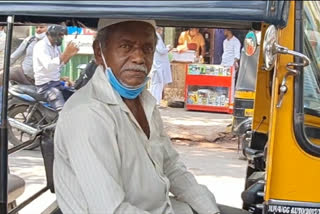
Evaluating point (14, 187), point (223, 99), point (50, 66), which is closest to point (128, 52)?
point (14, 187)

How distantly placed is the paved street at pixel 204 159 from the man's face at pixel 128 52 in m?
1.17

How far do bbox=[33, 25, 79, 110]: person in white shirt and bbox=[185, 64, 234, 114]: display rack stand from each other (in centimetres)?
467

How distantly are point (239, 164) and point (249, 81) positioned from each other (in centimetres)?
196

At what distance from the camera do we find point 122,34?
7.06ft

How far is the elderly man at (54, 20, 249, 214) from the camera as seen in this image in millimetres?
1962

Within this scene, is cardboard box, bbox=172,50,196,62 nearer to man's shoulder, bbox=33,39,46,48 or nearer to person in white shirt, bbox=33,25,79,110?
person in white shirt, bbox=33,25,79,110

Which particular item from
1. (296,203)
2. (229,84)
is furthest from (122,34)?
(229,84)

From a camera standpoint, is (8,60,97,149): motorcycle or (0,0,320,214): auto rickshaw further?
(8,60,97,149): motorcycle

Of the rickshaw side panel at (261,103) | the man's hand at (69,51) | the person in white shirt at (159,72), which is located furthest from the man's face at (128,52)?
the person in white shirt at (159,72)

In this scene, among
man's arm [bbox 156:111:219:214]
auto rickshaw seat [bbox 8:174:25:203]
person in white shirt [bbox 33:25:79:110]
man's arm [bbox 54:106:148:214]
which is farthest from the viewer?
person in white shirt [bbox 33:25:79:110]

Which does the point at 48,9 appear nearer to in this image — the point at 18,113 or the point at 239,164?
the point at 18,113

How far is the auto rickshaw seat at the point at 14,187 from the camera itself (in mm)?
2704

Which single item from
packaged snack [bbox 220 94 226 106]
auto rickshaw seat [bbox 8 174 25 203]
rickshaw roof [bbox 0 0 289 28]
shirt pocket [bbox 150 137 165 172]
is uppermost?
rickshaw roof [bbox 0 0 289 28]

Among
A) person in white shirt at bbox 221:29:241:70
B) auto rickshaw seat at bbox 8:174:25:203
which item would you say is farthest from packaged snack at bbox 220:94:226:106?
auto rickshaw seat at bbox 8:174:25:203
